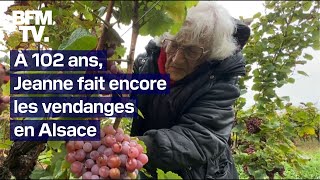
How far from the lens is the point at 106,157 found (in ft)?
2.85

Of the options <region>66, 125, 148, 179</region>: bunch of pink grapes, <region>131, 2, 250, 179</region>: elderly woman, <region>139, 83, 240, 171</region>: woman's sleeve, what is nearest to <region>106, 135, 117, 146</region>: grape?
<region>66, 125, 148, 179</region>: bunch of pink grapes

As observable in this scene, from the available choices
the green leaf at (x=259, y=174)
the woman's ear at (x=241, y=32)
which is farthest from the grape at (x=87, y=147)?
the green leaf at (x=259, y=174)

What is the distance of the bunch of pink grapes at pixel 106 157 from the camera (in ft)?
2.81

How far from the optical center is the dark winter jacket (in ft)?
4.37

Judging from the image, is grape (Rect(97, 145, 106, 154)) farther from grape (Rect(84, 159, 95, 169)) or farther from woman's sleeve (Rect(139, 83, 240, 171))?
woman's sleeve (Rect(139, 83, 240, 171))

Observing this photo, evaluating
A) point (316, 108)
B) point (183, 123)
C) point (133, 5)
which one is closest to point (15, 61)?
point (133, 5)

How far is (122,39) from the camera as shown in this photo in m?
0.89

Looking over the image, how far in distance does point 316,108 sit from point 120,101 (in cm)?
299

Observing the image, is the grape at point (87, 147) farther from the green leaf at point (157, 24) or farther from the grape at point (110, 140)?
the green leaf at point (157, 24)

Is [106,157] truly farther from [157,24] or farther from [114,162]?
[157,24]

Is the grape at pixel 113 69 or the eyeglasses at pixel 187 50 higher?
the eyeglasses at pixel 187 50
